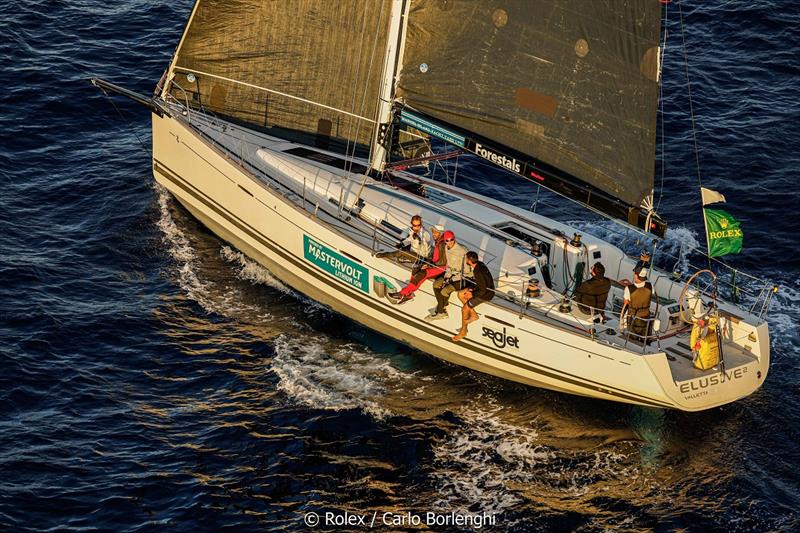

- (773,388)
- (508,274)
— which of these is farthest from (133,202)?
(773,388)

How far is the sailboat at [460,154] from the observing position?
85.1ft

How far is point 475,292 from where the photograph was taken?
27.3m

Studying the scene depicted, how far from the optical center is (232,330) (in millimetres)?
29641

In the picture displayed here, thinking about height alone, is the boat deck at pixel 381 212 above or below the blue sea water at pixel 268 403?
above

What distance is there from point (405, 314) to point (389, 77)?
6.09 metres

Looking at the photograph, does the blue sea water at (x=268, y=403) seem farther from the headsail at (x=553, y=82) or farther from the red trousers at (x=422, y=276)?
the headsail at (x=553, y=82)

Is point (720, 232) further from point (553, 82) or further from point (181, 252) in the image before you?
point (181, 252)

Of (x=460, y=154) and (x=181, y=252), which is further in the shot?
(x=181, y=252)

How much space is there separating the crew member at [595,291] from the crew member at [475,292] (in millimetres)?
2239

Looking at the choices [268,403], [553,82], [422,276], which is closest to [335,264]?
[422,276]

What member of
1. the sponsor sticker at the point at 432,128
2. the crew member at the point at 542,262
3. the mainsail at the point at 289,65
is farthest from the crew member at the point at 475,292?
the mainsail at the point at 289,65

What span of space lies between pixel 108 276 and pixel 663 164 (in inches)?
690

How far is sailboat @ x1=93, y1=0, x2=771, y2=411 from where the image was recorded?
2594 centimetres

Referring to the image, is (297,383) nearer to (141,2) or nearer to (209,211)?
(209,211)
